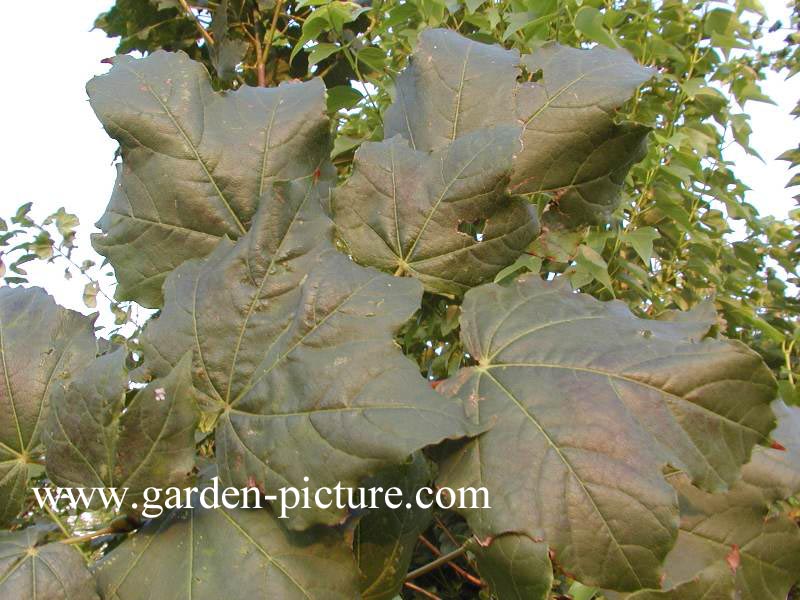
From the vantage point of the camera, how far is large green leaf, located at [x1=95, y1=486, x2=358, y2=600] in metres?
0.50

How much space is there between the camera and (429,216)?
639mm

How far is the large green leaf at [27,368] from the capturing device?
2.09 feet

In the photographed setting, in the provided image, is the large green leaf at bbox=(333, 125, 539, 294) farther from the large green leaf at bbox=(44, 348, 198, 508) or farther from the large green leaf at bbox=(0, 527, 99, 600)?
the large green leaf at bbox=(0, 527, 99, 600)

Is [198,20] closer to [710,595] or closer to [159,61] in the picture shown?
[159,61]

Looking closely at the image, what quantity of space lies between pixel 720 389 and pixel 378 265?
0.29 meters

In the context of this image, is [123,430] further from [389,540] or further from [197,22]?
[197,22]

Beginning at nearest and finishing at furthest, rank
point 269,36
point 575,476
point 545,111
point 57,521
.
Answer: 1. point 575,476
2. point 57,521
3. point 545,111
4. point 269,36

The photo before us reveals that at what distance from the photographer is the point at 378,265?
2.13ft

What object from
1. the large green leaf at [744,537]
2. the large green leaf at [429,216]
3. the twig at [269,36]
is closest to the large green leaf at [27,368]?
the large green leaf at [429,216]

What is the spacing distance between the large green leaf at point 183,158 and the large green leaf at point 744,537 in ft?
1.44

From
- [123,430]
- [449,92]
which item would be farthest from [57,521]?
[449,92]

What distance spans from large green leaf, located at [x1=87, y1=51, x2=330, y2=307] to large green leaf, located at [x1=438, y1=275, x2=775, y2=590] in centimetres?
26

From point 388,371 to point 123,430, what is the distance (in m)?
0.19

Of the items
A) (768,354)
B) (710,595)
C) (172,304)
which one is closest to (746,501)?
(710,595)
